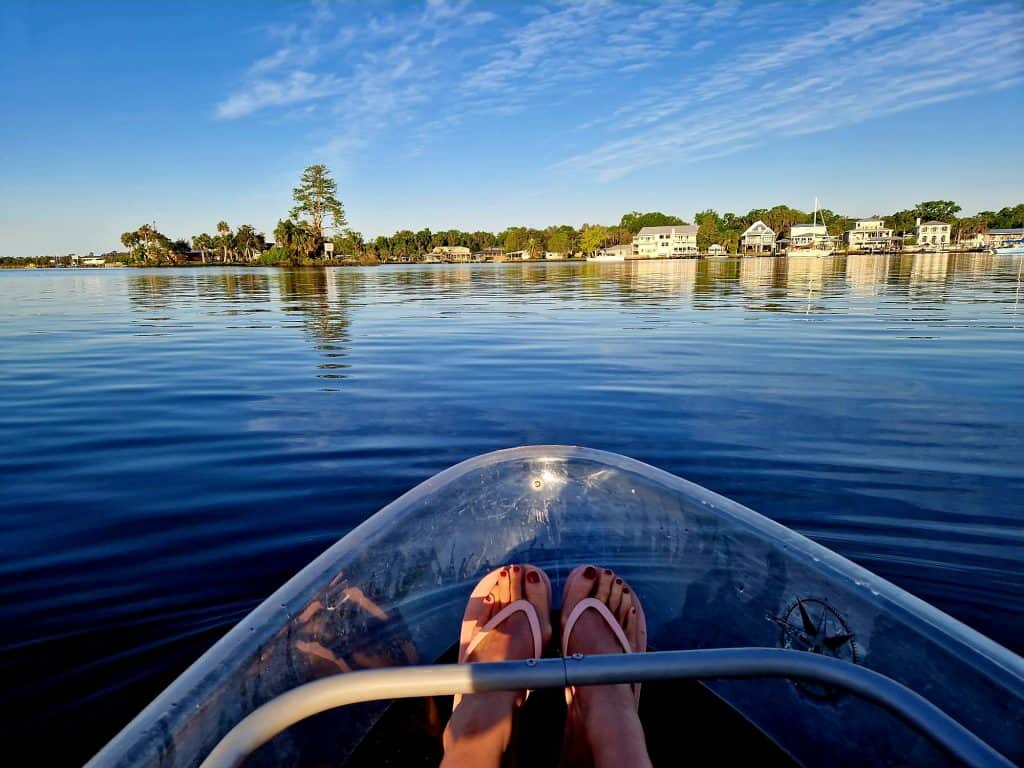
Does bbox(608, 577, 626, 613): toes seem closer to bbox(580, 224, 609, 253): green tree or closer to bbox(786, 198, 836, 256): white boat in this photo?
→ bbox(786, 198, 836, 256): white boat

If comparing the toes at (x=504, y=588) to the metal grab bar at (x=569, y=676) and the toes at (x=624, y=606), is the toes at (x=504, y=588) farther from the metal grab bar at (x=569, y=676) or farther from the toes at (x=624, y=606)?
the metal grab bar at (x=569, y=676)

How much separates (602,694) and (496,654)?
0.39 m

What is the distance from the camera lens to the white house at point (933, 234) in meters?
102

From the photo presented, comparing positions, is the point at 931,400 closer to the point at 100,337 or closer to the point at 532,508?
the point at 532,508

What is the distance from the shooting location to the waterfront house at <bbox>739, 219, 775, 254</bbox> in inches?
4284

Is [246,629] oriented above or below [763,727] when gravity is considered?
above

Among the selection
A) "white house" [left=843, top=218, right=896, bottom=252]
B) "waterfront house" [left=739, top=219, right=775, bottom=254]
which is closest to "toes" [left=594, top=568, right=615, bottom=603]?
"waterfront house" [left=739, top=219, right=775, bottom=254]

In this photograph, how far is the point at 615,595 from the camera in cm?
213

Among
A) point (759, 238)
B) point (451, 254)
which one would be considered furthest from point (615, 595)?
point (451, 254)

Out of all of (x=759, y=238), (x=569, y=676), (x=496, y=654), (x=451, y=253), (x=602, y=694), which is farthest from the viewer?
(x=451, y=253)

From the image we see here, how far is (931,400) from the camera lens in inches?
228

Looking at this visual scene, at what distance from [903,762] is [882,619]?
14.9 inches

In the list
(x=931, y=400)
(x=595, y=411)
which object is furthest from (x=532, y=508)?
(x=931, y=400)

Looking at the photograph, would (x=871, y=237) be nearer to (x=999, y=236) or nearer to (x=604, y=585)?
(x=999, y=236)
